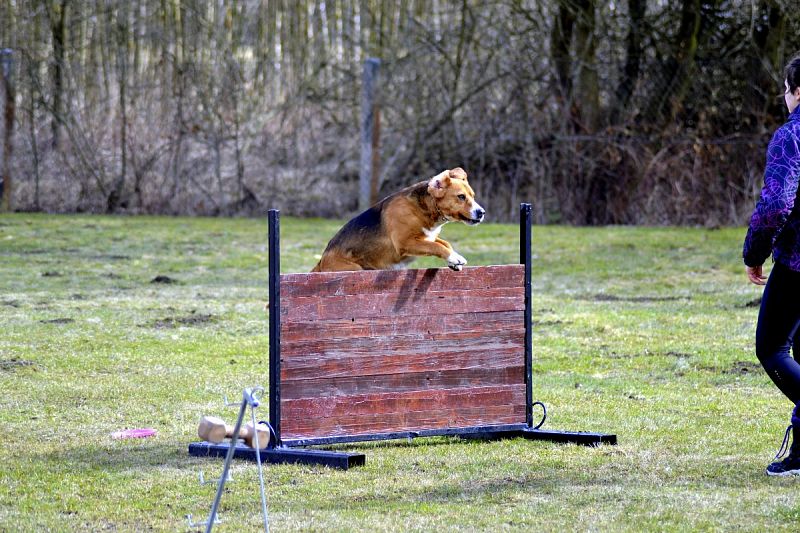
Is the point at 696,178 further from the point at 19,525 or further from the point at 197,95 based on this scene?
the point at 19,525

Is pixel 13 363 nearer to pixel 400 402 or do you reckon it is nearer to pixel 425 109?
pixel 400 402

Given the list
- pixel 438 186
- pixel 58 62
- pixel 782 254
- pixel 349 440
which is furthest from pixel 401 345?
pixel 58 62

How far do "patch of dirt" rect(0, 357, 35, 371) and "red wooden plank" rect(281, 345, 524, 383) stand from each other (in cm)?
304

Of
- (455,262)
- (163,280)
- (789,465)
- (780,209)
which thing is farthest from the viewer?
(163,280)

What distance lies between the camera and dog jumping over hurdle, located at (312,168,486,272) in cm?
634

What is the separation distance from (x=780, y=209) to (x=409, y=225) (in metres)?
2.11

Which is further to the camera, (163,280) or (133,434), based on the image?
(163,280)

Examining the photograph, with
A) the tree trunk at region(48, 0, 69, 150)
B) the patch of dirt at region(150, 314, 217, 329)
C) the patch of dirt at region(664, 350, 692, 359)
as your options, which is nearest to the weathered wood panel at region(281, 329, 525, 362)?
the patch of dirt at region(664, 350, 692, 359)

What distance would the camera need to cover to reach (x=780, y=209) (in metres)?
4.98

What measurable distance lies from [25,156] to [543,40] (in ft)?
26.0

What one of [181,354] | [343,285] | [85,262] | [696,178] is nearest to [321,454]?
[343,285]

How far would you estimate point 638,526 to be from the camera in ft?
15.0

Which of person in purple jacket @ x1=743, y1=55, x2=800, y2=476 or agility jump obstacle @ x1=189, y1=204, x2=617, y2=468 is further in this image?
agility jump obstacle @ x1=189, y1=204, x2=617, y2=468

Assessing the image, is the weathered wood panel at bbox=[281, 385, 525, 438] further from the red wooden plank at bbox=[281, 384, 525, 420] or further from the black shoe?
the black shoe
